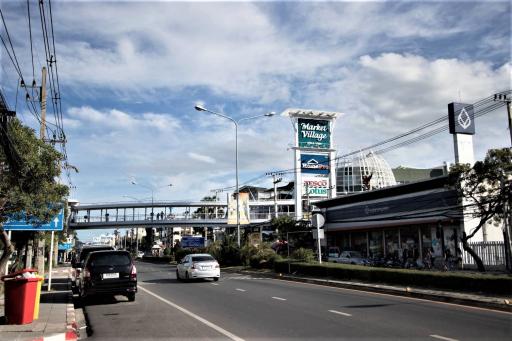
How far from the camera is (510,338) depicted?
8859 millimetres

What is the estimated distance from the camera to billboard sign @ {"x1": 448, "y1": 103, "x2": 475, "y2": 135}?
32.9m

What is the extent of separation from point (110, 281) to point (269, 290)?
6400mm

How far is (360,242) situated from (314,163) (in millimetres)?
14111

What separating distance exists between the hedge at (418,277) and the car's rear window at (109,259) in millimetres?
10339

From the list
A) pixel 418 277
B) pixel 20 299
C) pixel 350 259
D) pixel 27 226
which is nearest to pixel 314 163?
pixel 350 259

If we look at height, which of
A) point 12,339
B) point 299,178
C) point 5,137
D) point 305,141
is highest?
point 305,141

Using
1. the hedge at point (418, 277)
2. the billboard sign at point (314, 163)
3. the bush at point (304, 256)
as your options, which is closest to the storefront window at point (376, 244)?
the bush at point (304, 256)

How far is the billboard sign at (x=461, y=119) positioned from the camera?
32.9 metres

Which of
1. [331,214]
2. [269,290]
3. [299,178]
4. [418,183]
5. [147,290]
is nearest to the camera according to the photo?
[269,290]

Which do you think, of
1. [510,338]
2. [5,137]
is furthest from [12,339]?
[510,338]

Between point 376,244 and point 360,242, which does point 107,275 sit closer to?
point 376,244

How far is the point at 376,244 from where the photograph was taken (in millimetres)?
41469

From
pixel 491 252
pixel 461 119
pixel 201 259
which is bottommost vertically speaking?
pixel 201 259

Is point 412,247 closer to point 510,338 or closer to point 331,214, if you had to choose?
point 331,214
